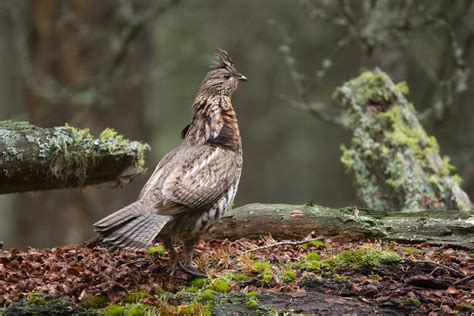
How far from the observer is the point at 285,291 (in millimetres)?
4711

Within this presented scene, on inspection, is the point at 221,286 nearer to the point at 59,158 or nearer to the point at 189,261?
the point at 189,261

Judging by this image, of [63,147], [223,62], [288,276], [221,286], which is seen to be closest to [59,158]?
[63,147]

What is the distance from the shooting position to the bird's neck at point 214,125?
606cm

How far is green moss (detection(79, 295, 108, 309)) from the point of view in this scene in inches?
181

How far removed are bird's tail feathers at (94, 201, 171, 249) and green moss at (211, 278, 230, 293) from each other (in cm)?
51

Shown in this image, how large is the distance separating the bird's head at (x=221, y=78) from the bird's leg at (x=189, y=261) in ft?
5.46

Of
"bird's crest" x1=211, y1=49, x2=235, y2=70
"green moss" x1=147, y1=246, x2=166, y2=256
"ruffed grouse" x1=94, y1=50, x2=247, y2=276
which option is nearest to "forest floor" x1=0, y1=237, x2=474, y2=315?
"green moss" x1=147, y1=246, x2=166, y2=256

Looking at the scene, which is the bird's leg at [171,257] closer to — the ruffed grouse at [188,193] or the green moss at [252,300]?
the ruffed grouse at [188,193]

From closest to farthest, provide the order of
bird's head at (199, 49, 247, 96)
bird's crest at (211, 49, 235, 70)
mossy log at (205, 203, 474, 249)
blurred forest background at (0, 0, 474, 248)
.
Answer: mossy log at (205, 203, 474, 249), bird's head at (199, 49, 247, 96), bird's crest at (211, 49, 235, 70), blurred forest background at (0, 0, 474, 248)

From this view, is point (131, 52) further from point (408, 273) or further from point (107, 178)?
point (408, 273)

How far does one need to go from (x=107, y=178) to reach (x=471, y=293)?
3.34 metres

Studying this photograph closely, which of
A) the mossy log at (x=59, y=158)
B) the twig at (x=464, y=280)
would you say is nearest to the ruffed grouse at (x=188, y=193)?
the mossy log at (x=59, y=158)

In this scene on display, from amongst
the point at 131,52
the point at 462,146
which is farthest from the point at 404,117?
the point at 131,52

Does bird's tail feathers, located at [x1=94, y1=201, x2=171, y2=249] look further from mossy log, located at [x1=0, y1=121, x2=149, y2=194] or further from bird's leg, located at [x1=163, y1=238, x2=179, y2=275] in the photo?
mossy log, located at [x1=0, y1=121, x2=149, y2=194]
